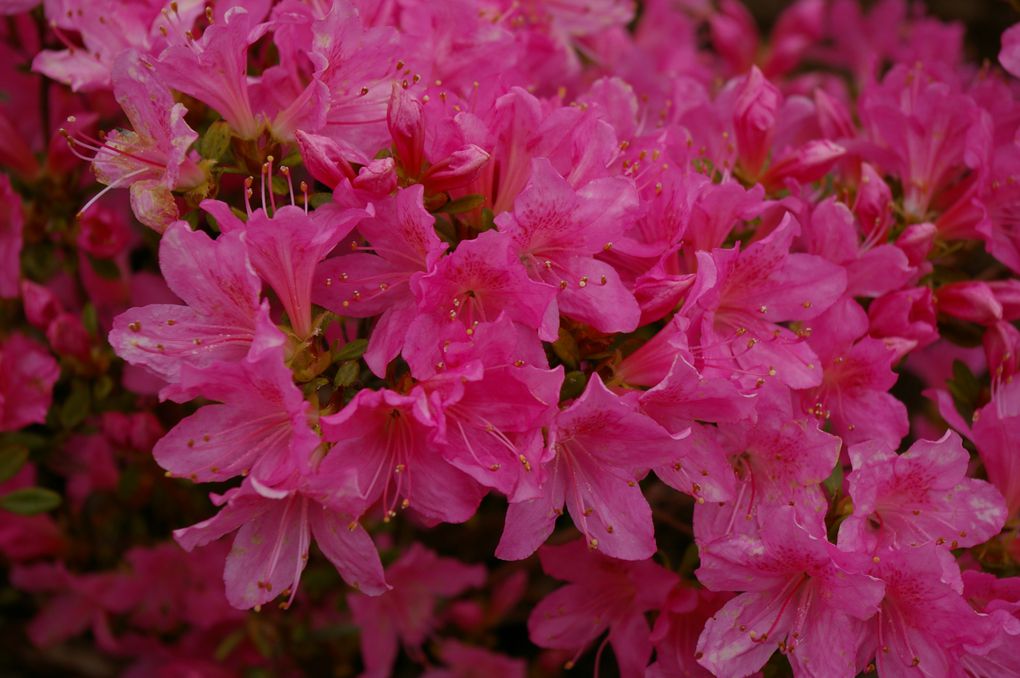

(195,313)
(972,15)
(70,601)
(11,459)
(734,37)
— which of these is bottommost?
(70,601)

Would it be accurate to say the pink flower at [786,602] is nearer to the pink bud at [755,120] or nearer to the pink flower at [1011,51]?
the pink bud at [755,120]

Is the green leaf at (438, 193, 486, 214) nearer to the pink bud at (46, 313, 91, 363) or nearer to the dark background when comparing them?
the pink bud at (46, 313, 91, 363)

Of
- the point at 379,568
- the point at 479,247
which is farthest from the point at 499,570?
the point at 479,247

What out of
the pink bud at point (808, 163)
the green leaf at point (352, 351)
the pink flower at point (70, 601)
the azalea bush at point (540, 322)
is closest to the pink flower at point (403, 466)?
the azalea bush at point (540, 322)

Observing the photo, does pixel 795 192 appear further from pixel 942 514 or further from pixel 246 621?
pixel 246 621

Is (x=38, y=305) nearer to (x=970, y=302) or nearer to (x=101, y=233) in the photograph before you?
(x=101, y=233)

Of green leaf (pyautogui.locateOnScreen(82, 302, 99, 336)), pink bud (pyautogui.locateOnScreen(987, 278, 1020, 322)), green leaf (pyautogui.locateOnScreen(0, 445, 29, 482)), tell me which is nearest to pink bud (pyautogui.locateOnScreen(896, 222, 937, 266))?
pink bud (pyautogui.locateOnScreen(987, 278, 1020, 322))

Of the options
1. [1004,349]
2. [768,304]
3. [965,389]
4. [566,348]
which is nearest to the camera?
[566,348]

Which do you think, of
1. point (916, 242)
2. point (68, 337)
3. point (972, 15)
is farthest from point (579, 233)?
point (972, 15)
